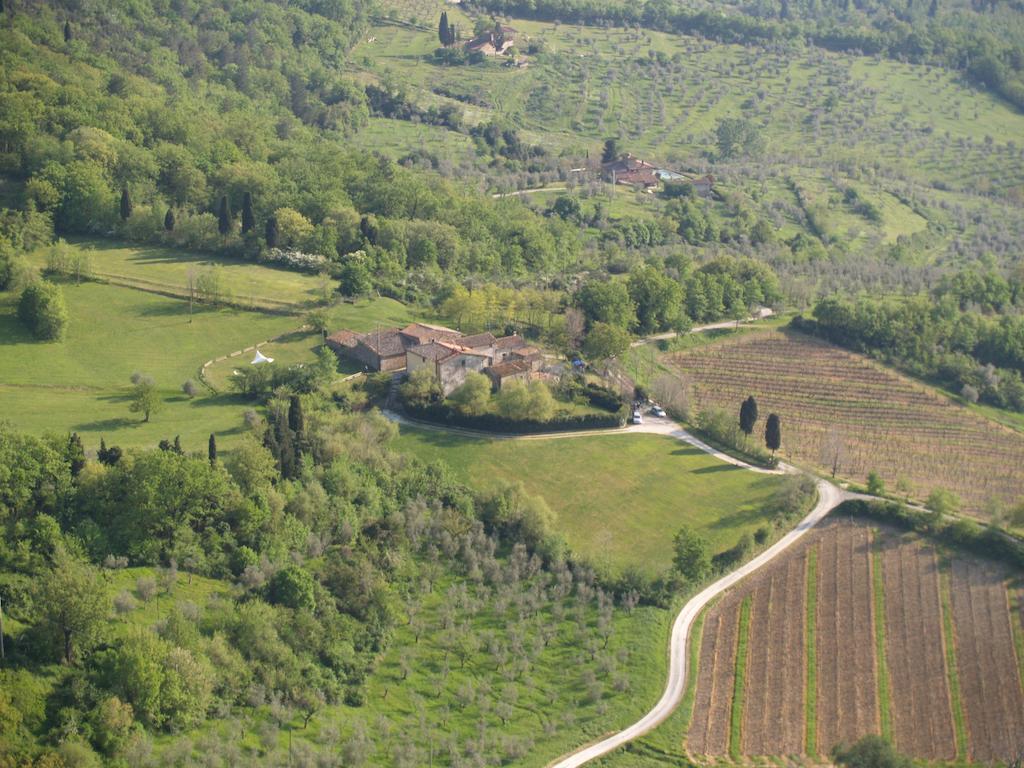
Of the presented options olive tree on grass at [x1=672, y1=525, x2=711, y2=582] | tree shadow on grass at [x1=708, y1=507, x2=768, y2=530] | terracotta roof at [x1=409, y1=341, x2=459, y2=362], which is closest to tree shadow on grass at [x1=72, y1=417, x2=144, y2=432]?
terracotta roof at [x1=409, y1=341, x2=459, y2=362]

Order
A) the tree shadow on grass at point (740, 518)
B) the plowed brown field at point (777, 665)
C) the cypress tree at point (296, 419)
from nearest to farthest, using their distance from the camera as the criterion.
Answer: the plowed brown field at point (777, 665)
the cypress tree at point (296, 419)
the tree shadow on grass at point (740, 518)

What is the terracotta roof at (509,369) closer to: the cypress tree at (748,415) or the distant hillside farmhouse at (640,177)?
the cypress tree at (748,415)

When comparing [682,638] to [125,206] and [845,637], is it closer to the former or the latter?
[845,637]

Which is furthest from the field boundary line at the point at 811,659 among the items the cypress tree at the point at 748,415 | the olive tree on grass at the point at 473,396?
the olive tree on grass at the point at 473,396

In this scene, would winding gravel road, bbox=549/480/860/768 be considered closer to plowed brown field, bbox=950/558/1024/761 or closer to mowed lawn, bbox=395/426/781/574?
mowed lawn, bbox=395/426/781/574

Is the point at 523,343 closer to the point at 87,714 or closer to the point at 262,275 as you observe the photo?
the point at 262,275

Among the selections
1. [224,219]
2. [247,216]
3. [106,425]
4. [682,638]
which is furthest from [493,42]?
[682,638]

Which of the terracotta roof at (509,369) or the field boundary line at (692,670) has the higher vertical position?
the terracotta roof at (509,369)

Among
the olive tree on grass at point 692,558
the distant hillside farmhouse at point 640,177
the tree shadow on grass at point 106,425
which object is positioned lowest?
the olive tree on grass at point 692,558
